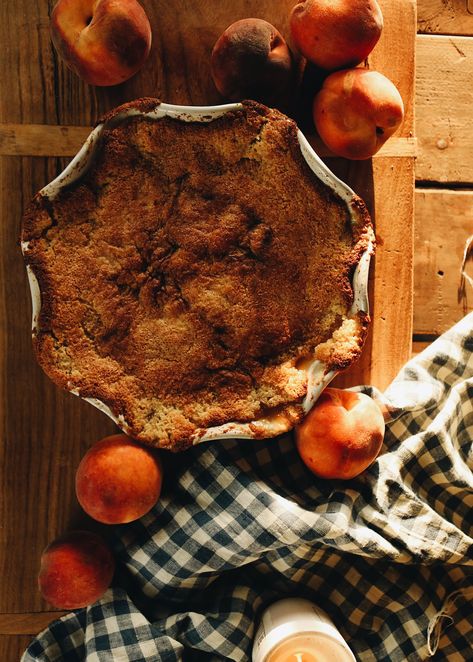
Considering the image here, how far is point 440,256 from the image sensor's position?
3.23 feet

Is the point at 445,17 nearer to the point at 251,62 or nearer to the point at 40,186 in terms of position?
the point at 251,62

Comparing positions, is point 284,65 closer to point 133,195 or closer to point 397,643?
point 133,195

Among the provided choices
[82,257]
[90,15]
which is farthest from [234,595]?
[90,15]

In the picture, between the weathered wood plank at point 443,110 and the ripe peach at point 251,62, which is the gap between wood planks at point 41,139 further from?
the weathered wood plank at point 443,110

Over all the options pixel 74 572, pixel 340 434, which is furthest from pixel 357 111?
pixel 74 572

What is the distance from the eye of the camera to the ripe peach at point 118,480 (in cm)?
78

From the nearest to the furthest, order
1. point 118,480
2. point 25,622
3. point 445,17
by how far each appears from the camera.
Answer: point 118,480 < point 25,622 < point 445,17

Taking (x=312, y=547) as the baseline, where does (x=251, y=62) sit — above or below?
above

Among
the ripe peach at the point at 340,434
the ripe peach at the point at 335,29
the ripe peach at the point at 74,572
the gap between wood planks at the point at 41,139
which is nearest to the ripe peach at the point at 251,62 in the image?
the ripe peach at the point at 335,29

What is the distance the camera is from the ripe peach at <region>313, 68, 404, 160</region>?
2.67 ft

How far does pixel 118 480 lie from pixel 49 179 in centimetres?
40

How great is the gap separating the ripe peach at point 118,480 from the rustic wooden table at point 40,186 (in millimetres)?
95

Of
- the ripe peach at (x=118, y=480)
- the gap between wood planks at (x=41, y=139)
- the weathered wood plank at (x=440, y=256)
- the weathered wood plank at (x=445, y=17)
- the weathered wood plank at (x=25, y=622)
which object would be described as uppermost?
the weathered wood plank at (x=445, y=17)

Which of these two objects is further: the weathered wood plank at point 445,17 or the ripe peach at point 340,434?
the weathered wood plank at point 445,17
